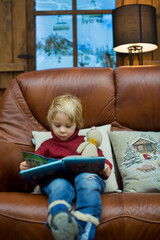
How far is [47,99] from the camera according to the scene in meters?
1.84

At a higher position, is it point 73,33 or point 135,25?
point 73,33

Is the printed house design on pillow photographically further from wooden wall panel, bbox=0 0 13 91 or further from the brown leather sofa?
wooden wall panel, bbox=0 0 13 91

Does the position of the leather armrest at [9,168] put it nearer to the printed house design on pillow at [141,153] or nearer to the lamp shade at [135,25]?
the printed house design on pillow at [141,153]

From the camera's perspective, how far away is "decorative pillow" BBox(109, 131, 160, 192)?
1500 mm

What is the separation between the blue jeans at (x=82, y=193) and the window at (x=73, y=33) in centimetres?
202

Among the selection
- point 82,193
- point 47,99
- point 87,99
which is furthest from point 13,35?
point 82,193

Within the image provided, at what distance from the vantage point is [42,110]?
72.2 inches

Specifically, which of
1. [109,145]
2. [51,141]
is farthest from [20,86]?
[109,145]

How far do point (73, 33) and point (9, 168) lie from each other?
2028mm

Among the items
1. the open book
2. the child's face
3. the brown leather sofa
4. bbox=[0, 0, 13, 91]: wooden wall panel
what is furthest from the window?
the open book

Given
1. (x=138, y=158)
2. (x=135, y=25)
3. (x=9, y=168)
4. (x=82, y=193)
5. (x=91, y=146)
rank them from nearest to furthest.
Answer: (x=82, y=193)
(x=91, y=146)
(x=9, y=168)
(x=138, y=158)
(x=135, y=25)

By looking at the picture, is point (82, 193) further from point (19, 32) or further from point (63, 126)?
point (19, 32)

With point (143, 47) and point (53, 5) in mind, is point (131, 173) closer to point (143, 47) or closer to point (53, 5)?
point (143, 47)

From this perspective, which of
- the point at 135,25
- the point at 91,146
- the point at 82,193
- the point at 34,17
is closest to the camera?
the point at 82,193
